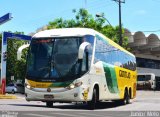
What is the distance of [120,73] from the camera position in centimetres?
2611

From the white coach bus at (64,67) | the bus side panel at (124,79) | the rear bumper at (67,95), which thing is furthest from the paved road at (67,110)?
the bus side panel at (124,79)

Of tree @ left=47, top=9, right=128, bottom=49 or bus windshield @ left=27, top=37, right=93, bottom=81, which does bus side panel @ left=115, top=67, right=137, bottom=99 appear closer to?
bus windshield @ left=27, top=37, right=93, bottom=81

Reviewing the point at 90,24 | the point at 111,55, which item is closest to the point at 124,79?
the point at 111,55

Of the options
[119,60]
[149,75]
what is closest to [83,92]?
[119,60]

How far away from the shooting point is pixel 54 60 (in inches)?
744

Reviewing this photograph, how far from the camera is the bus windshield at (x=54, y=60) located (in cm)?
1867

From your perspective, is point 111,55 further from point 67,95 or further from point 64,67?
point 67,95

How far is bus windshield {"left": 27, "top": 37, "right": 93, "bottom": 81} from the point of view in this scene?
1867 centimetres

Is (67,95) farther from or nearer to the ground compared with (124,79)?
nearer to the ground

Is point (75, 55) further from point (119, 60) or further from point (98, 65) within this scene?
point (119, 60)

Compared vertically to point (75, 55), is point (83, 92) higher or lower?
lower

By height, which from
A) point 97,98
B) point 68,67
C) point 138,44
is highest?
point 138,44

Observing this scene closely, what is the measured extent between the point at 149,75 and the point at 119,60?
46642mm

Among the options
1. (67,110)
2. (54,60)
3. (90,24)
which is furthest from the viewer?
(90,24)
